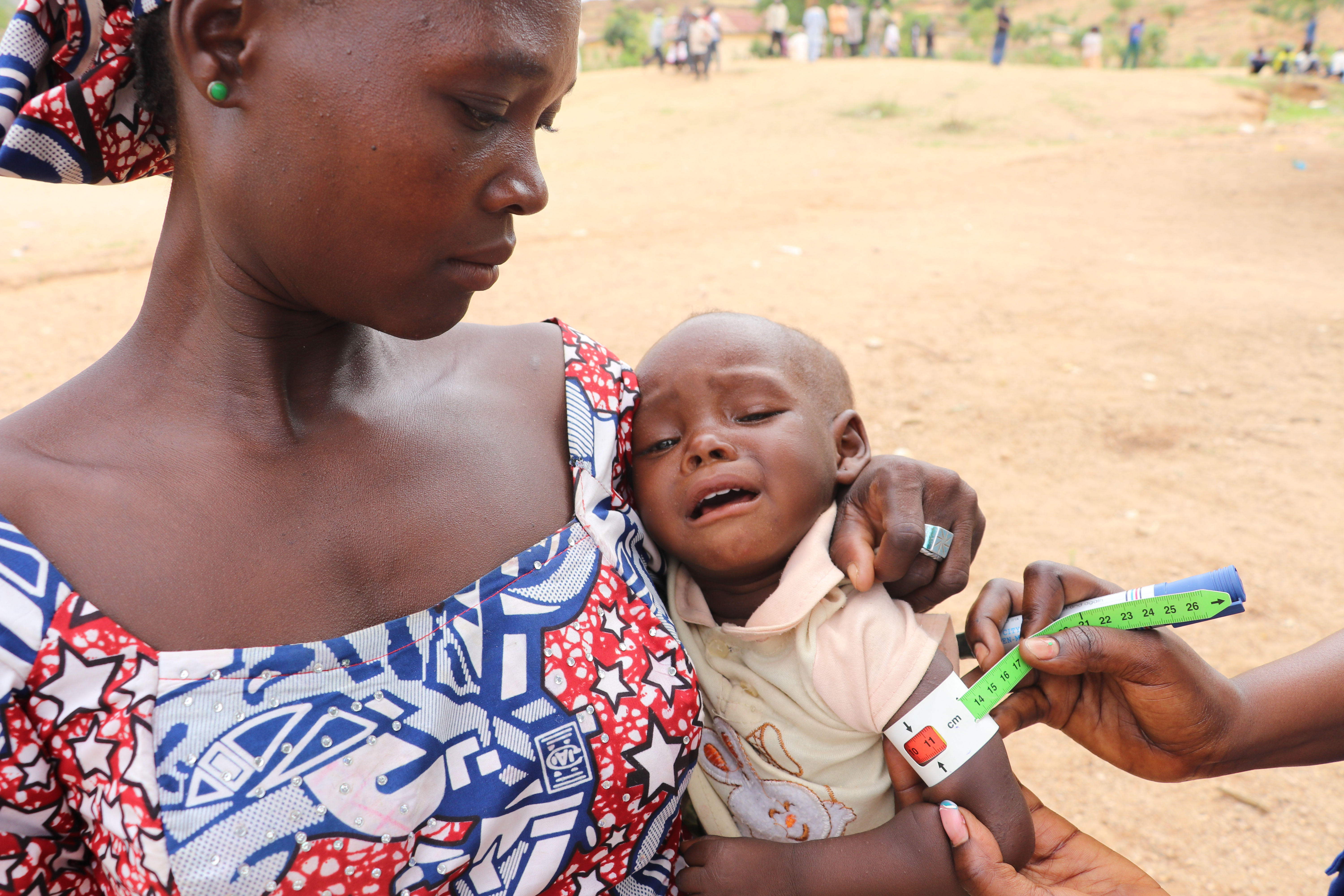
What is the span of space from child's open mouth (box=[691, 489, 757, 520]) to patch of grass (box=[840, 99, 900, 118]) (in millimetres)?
16175

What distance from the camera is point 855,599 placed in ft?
5.72

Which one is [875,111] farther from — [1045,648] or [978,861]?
[978,861]

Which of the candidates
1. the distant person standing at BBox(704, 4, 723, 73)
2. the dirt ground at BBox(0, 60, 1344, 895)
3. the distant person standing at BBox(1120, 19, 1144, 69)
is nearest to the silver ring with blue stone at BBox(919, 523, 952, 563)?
the dirt ground at BBox(0, 60, 1344, 895)

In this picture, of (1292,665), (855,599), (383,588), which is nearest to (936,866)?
(855,599)

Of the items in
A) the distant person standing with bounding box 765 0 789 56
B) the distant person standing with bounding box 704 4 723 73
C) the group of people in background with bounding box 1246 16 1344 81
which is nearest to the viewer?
the distant person standing with bounding box 704 4 723 73

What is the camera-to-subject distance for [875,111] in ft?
55.9

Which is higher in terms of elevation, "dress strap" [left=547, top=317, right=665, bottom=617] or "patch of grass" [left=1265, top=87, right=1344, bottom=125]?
"dress strap" [left=547, top=317, right=665, bottom=617]

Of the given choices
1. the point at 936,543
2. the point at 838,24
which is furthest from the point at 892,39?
the point at 936,543

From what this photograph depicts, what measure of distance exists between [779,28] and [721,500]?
27934 millimetres

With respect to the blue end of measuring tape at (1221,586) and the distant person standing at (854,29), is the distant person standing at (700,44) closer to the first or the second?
the distant person standing at (854,29)

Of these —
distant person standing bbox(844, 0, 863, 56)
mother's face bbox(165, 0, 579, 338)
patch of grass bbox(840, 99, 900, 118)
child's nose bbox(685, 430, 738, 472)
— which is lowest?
patch of grass bbox(840, 99, 900, 118)

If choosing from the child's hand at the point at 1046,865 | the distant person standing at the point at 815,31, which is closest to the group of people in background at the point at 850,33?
the distant person standing at the point at 815,31

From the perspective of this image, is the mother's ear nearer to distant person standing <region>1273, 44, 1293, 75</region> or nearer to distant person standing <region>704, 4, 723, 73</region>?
distant person standing <region>704, 4, 723, 73</region>

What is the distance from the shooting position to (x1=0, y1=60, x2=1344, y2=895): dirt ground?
3709 millimetres
